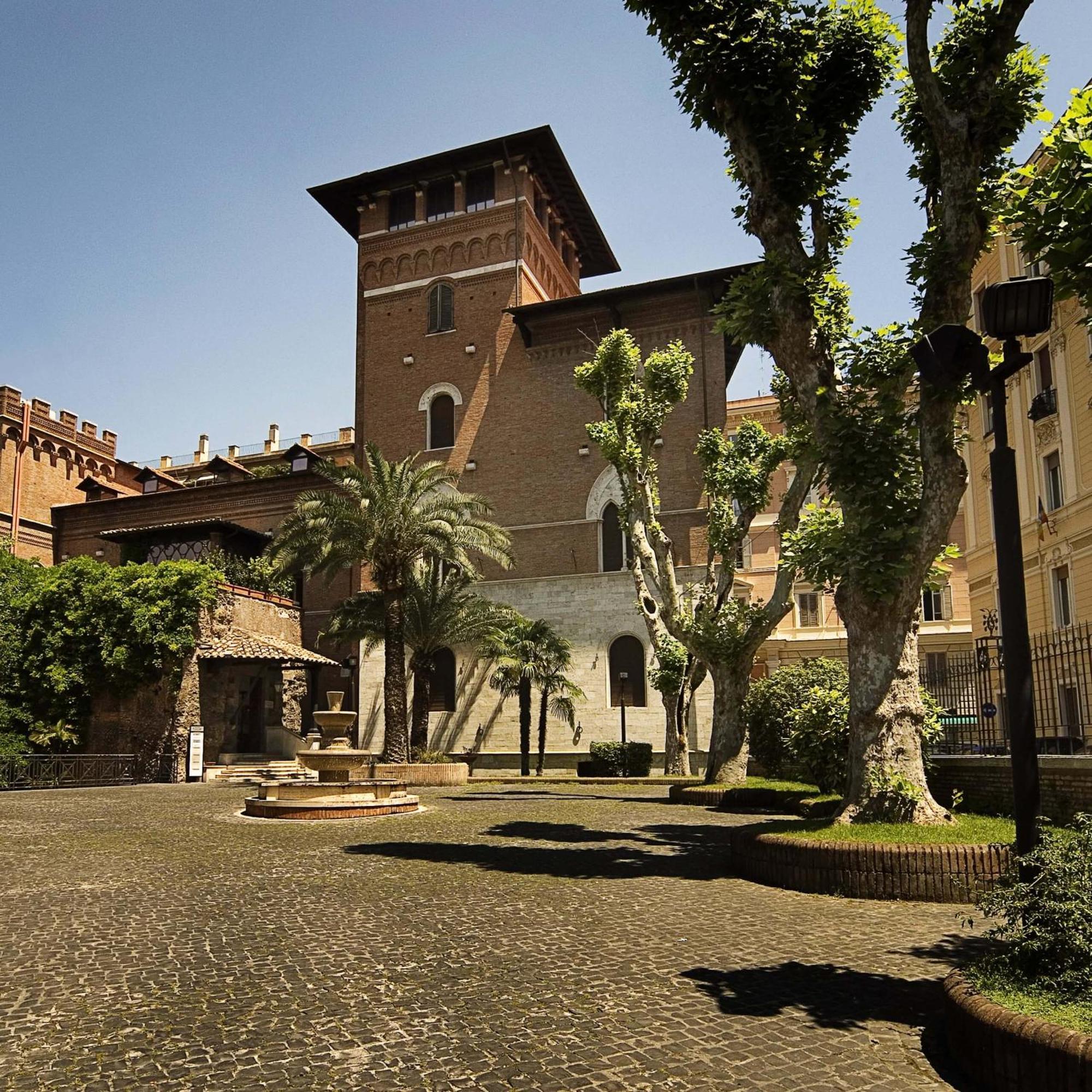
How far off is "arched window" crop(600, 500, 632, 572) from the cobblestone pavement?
22347 mm

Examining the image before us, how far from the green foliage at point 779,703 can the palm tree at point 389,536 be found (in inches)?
369

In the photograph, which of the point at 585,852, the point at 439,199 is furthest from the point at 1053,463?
the point at 439,199

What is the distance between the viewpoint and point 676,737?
2447 cm

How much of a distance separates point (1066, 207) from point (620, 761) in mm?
22464

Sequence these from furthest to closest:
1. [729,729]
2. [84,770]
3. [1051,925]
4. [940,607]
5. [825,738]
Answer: [940,607]
[84,770]
[729,729]
[825,738]
[1051,925]

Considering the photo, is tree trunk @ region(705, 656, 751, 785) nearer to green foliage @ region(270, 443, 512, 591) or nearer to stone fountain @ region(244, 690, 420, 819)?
stone fountain @ region(244, 690, 420, 819)

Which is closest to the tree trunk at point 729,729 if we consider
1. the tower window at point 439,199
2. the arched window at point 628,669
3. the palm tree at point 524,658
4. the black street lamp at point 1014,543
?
the palm tree at point 524,658

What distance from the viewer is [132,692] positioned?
27.7 metres

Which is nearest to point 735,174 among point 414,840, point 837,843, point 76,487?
point 837,843

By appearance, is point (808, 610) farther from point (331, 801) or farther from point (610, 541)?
point (331, 801)

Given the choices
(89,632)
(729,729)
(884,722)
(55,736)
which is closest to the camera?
(884,722)

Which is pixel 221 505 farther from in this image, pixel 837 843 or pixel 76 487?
pixel 837 843

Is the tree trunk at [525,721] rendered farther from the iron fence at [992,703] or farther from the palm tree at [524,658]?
the iron fence at [992,703]

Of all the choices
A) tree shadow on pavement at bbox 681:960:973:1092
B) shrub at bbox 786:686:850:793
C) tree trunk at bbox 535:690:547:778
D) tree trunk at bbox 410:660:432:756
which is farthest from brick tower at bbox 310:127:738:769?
tree shadow on pavement at bbox 681:960:973:1092
